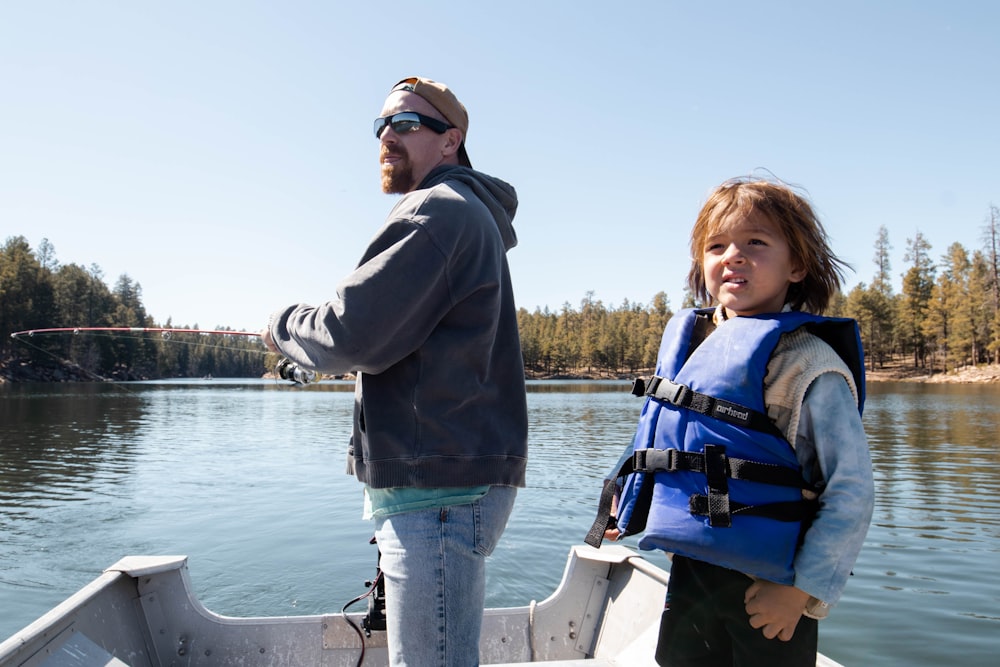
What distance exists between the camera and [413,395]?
2.04 metres

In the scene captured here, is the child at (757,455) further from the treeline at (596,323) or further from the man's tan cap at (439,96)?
the treeline at (596,323)

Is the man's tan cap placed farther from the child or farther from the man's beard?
the child

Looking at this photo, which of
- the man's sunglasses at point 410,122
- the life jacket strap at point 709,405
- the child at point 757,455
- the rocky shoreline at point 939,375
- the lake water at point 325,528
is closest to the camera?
the child at point 757,455

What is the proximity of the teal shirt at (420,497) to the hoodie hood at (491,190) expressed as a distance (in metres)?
0.89

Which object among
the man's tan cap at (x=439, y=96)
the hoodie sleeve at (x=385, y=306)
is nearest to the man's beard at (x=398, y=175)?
the man's tan cap at (x=439, y=96)

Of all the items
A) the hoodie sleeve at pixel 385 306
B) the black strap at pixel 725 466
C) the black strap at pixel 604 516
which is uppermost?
the hoodie sleeve at pixel 385 306

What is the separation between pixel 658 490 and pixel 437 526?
0.65 meters

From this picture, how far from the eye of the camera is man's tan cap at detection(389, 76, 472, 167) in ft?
7.89

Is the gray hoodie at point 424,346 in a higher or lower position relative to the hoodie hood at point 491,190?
lower

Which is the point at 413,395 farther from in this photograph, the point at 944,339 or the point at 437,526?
the point at 944,339

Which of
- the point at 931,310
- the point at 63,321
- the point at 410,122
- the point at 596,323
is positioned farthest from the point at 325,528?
the point at 596,323

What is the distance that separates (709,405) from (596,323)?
139 m

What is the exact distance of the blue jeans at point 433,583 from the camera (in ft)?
6.58

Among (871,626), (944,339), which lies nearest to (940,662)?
(871,626)
